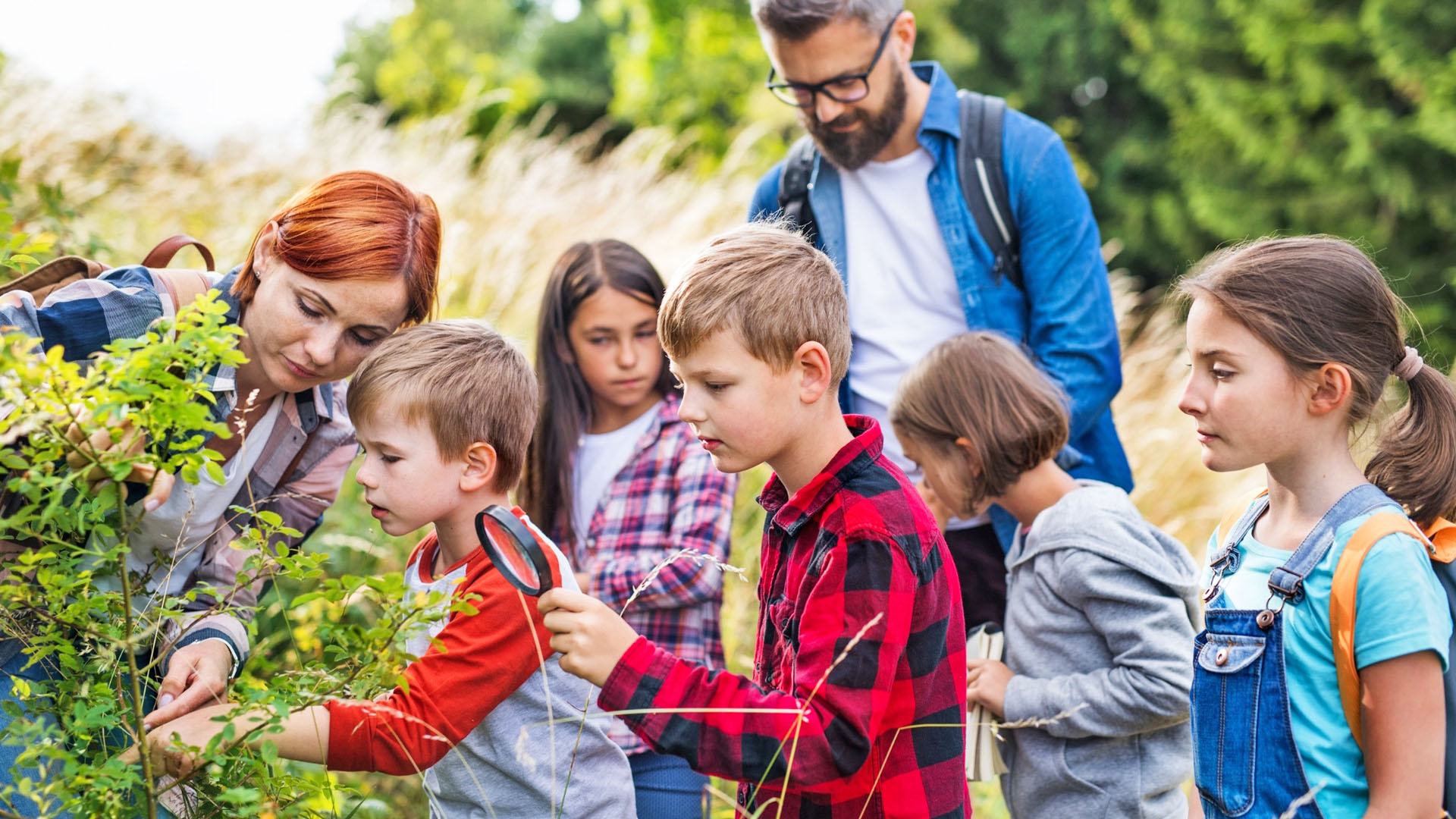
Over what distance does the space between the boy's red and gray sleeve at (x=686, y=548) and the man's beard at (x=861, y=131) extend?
37.7 inches

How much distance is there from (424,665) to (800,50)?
2.02 metres

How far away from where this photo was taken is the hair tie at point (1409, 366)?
2119mm

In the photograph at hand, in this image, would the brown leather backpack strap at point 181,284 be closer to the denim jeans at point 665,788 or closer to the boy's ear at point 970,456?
the denim jeans at point 665,788

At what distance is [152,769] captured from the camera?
1806mm

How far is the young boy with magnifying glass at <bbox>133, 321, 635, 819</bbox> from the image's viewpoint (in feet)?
6.10

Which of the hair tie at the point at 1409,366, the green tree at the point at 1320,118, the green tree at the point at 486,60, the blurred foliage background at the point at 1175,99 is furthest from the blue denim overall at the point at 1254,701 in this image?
the green tree at the point at 486,60

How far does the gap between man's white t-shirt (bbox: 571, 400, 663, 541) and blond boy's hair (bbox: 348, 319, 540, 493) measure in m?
0.97

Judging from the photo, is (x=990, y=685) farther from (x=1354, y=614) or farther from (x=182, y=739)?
(x=182, y=739)

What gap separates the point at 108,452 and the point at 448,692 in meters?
0.66

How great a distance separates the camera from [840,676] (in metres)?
1.72

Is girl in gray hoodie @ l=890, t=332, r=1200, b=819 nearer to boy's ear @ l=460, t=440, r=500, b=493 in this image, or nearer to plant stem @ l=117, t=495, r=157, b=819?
boy's ear @ l=460, t=440, r=500, b=493

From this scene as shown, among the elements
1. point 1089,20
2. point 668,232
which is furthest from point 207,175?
point 1089,20

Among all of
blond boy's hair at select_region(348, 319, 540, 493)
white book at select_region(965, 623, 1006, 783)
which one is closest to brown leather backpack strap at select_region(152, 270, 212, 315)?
blond boy's hair at select_region(348, 319, 540, 493)

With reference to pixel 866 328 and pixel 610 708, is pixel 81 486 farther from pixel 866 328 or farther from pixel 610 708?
pixel 866 328
